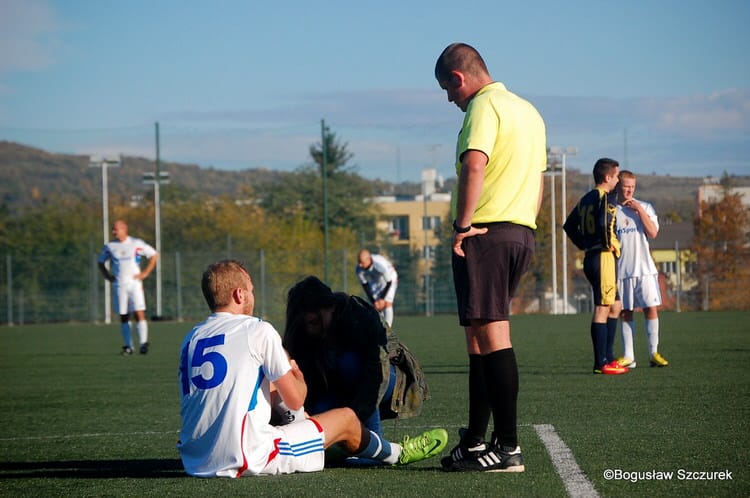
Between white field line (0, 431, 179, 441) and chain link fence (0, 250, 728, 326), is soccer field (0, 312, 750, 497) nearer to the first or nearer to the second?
white field line (0, 431, 179, 441)

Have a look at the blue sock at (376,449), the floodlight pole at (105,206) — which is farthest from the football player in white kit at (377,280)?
the floodlight pole at (105,206)

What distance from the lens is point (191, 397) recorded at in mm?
4996

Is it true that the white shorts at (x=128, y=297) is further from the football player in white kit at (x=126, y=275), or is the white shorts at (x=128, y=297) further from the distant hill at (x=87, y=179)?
the distant hill at (x=87, y=179)

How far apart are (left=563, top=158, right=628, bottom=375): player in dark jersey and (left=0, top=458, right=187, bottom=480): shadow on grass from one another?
5.78 metres

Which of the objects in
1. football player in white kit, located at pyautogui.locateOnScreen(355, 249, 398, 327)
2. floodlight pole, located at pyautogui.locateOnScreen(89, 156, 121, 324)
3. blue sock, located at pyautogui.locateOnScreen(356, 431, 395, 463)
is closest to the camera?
blue sock, located at pyautogui.locateOnScreen(356, 431, 395, 463)

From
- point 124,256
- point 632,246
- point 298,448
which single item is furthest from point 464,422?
point 124,256

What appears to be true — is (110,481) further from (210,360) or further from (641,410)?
(641,410)

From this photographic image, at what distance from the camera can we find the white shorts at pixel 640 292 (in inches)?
443

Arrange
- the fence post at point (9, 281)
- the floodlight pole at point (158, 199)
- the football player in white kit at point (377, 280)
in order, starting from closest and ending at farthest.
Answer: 1. the football player in white kit at point (377, 280)
2. the fence post at point (9, 281)
3. the floodlight pole at point (158, 199)

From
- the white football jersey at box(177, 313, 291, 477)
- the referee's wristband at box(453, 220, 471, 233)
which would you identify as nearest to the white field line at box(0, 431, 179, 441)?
the white football jersey at box(177, 313, 291, 477)

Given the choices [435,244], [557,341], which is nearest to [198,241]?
[435,244]

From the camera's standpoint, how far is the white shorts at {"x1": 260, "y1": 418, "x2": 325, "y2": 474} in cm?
515

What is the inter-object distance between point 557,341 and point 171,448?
11.1 meters

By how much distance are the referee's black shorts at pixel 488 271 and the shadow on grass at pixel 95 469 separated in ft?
5.53
